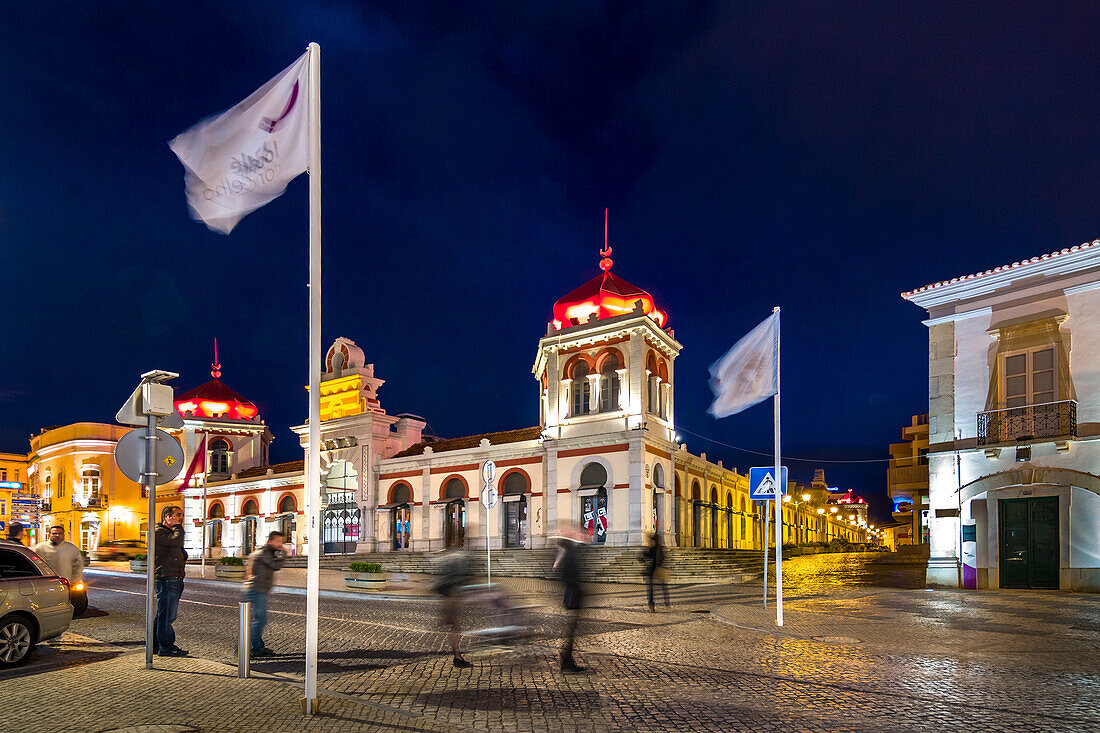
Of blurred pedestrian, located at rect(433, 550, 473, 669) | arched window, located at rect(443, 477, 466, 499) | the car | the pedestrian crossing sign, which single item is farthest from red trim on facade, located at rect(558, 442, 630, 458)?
the car

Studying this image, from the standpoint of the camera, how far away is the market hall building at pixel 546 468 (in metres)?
33.2

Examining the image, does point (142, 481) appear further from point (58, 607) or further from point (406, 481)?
point (406, 481)

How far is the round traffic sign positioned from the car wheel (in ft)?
8.40

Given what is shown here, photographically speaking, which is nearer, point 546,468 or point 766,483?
point 766,483

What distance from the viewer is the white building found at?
20281 mm

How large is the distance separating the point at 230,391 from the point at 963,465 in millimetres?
49356

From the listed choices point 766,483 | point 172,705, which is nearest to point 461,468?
point 766,483

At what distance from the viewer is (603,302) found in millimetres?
A: 35719

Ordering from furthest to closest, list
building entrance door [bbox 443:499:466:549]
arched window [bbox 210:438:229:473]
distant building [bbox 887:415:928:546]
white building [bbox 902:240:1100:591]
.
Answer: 1. arched window [bbox 210:438:229:473]
2. distant building [bbox 887:415:928:546]
3. building entrance door [bbox 443:499:466:549]
4. white building [bbox 902:240:1100:591]

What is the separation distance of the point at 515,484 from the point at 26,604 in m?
26.8

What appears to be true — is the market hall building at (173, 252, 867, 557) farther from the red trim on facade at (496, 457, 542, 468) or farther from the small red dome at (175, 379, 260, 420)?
the small red dome at (175, 379, 260, 420)

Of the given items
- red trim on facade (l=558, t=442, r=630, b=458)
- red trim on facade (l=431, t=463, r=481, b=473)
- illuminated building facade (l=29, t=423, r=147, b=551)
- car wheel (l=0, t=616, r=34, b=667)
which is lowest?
illuminated building facade (l=29, t=423, r=147, b=551)

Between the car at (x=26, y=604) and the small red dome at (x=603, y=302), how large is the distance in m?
26.5

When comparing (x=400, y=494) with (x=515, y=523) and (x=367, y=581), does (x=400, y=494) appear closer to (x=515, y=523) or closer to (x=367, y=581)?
(x=515, y=523)
